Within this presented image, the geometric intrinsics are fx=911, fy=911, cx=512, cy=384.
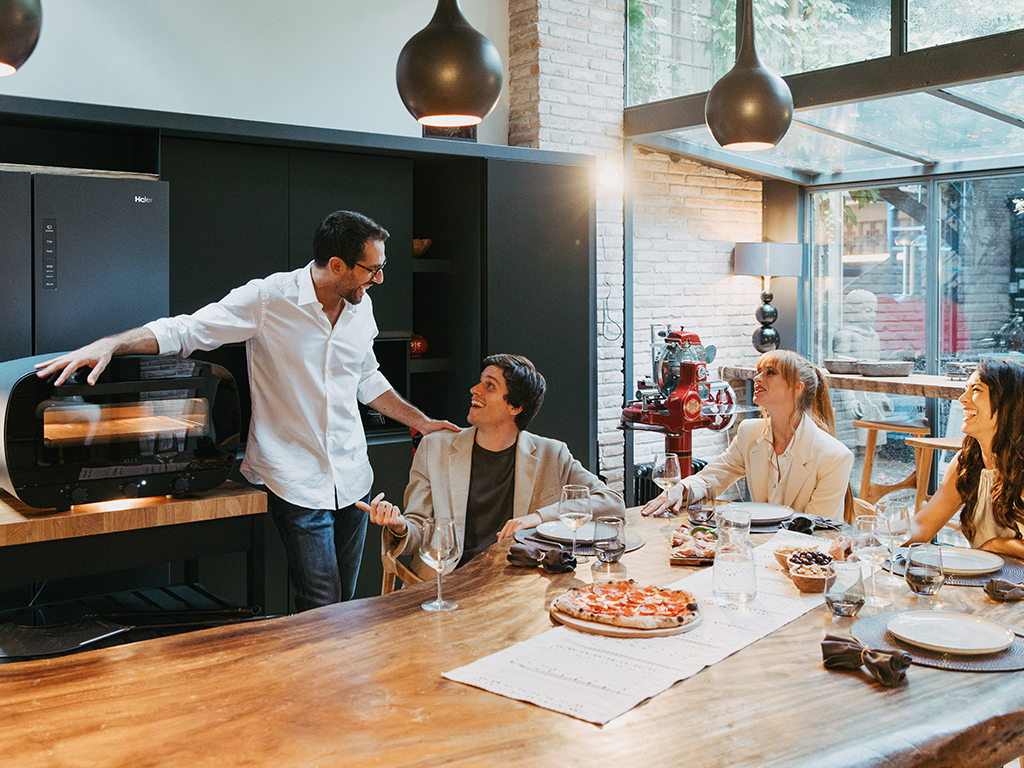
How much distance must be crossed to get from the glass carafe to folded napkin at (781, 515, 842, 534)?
606 mm

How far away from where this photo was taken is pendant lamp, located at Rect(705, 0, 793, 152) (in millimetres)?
2531

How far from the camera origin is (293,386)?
3090 millimetres

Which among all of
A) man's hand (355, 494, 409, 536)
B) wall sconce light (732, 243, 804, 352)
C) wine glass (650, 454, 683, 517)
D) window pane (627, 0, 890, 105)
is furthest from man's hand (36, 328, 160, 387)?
wall sconce light (732, 243, 804, 352)

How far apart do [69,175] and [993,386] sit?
3124mm

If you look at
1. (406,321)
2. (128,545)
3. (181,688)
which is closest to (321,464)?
(128,545)

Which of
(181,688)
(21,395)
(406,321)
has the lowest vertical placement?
(181,688)

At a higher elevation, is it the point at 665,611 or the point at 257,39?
the point at 257,39

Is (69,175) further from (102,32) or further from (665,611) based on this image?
(665,611)

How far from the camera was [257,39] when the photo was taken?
4.35m

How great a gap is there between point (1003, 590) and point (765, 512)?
0.78 m

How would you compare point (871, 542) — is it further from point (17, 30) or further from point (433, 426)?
point (17, 30)

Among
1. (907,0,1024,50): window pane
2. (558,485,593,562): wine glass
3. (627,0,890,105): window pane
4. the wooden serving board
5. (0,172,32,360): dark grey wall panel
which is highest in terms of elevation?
(627,0,890,105): window pane

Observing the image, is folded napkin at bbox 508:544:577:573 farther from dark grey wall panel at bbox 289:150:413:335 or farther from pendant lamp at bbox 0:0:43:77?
dark grey wall panel at bbox 289:150:413:335

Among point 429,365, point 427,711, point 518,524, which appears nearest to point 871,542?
point 518,524
